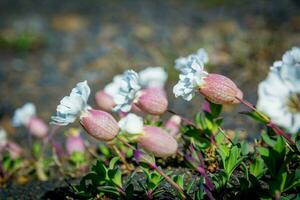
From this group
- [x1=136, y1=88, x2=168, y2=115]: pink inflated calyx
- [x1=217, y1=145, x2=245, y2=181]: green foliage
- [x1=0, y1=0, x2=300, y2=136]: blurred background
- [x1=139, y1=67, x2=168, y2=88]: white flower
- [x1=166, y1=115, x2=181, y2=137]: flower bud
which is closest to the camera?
[x1=217, y1=145, x2=245, y2=181]: green foliage

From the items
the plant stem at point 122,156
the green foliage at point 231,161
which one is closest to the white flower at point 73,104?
the plant stem at point 122,156

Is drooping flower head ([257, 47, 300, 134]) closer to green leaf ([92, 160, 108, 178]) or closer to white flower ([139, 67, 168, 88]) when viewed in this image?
green leaf ([92, 160, 108, 178])

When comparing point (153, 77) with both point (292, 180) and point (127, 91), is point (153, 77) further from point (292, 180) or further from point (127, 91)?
point (292, 180)

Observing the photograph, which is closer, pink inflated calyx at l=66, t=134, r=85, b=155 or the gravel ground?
pink inflated calyx at l=66, t=134, r=85, b=155

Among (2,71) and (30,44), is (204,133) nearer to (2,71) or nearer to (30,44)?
(2,71)

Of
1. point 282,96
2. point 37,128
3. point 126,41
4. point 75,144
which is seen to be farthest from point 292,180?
point 126,41

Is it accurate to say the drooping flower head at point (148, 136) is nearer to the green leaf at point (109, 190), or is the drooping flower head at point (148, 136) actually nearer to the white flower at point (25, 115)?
the green leaf at point (109, 190)

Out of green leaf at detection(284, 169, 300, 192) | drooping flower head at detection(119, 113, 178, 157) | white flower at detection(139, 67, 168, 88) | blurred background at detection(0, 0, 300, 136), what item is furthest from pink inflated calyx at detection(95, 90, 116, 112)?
blurred background at detection(0, 0, 300, 136)
